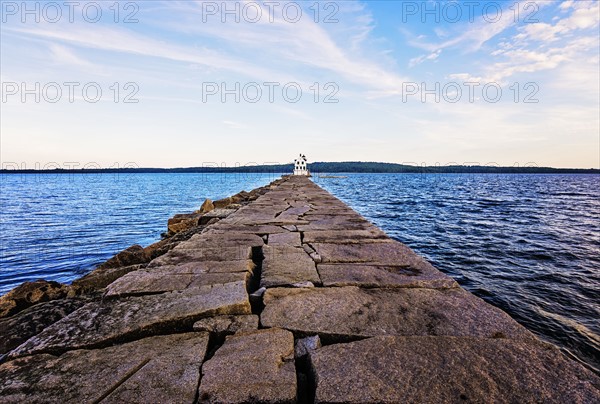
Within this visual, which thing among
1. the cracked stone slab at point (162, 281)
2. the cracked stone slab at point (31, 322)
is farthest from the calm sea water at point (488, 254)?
the cracked stone slab at point (31, 322)

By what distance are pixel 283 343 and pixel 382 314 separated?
58cm

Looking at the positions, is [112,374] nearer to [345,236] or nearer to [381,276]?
[381,276]

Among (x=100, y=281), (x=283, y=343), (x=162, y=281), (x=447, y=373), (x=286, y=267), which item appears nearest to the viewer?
(x=447, y=373)

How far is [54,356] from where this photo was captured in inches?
54.7

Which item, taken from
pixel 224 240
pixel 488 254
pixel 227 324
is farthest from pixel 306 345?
pixel 488 254

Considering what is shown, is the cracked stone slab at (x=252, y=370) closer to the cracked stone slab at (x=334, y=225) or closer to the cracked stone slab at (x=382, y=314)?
the cracked stone slab at (x=382, y=314)

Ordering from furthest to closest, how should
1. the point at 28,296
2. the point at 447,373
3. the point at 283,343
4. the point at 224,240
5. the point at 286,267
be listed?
the point at 224,240
the point at 28,296
the point at 286,267
the point at 283,343
the point at 447,373

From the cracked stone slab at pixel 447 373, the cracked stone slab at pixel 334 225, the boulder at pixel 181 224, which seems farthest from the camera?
the boulder at pixel 181 224

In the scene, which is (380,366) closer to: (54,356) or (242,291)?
(242,291)

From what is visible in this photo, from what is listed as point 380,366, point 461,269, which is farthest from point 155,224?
point 380,366

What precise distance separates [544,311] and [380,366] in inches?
186

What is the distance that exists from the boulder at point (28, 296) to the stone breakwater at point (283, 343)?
8 centimetres

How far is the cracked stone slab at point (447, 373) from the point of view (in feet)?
3.63

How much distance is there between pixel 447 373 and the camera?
4.00ft
